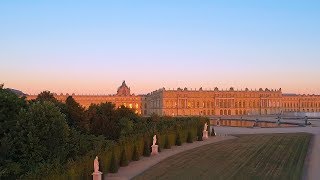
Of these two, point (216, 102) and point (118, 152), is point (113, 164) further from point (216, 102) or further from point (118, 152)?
point (216, 102)

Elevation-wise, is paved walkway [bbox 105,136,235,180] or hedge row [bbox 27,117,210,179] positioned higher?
hedge row [bbox 27,117,210,179]

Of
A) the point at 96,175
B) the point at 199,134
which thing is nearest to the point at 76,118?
the point at 199,134

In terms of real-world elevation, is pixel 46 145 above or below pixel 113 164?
above

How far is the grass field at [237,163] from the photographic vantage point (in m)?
24.8

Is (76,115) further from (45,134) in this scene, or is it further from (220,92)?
(220,92)

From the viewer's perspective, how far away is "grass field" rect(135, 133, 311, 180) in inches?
975

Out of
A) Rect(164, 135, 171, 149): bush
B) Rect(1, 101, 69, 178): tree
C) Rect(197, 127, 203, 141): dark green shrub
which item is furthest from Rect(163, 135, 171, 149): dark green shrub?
Rect(1, 101, 69, 178): tree

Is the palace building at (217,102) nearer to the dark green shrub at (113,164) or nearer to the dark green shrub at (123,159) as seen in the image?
the dark green shrub at (123,159)

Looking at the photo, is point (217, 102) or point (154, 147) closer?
point (154, 147)

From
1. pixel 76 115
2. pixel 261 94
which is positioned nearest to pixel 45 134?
pixel 76 115

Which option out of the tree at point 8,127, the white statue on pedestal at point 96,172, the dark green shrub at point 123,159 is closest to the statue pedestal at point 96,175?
the white statue on pedestal at point 96,172

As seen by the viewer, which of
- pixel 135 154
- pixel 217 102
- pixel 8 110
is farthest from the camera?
pixel 217 102

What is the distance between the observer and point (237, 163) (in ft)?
95.0

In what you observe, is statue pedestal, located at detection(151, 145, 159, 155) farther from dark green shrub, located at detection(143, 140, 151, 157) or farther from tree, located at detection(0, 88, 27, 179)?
tree, located at detection(0, 88, 27, 179)
